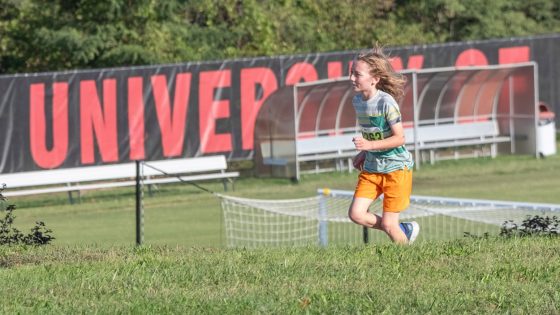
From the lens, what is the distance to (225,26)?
37844mm

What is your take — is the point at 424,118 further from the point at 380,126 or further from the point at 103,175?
the point at 380,126

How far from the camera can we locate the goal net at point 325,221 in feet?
55.0

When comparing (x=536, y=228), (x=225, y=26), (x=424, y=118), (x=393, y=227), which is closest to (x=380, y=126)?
(x=393, y=227)

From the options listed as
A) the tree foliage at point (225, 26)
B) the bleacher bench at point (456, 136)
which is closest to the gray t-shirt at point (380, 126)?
the bleacher bench at point (456, 136)

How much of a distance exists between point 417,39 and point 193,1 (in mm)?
8863

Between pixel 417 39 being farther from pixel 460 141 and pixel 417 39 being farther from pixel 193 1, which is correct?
pixel 460 141

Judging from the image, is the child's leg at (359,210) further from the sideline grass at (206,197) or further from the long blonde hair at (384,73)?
the sideline grass at (206,197)

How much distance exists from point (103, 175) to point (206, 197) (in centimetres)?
213

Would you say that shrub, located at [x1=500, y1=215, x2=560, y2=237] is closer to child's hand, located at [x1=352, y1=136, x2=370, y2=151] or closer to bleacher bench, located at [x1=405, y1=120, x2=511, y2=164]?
child's hand, located at [x1=352, y1=136, x2=370, y2=151]

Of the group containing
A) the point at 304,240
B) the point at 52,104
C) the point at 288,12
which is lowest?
the point at 304,240

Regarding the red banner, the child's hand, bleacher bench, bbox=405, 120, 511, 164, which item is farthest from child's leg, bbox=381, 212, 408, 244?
bleacher bench, bbox=405, 120, 511, 164

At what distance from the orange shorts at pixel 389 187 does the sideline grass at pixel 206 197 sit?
7889 mm

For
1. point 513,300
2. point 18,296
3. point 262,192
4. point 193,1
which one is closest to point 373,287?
point 513,300

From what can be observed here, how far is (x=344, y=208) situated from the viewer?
738 inches
